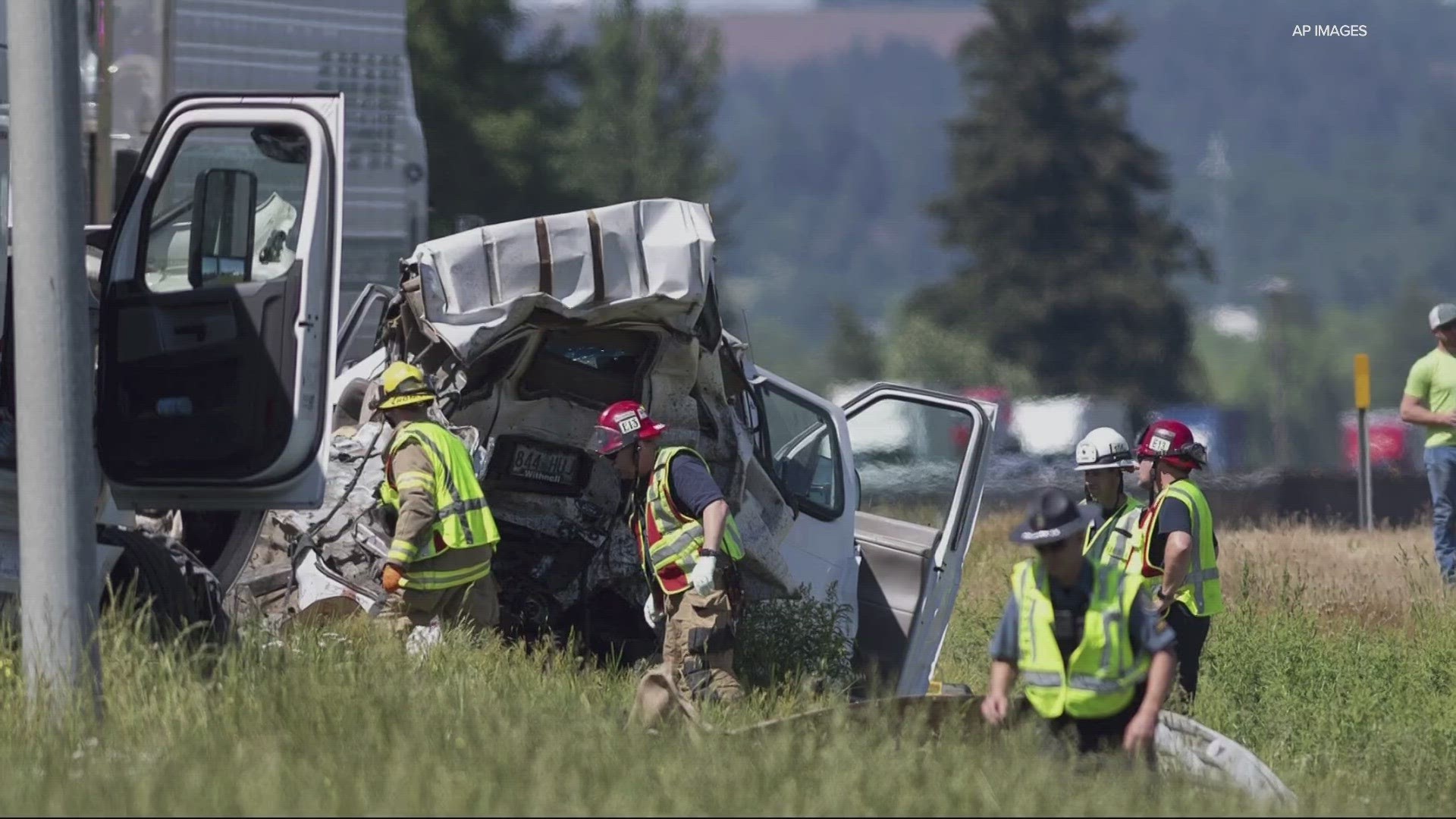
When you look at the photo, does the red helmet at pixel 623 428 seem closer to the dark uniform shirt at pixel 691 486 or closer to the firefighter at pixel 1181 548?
the dark uniform shirt at pixel 691 486

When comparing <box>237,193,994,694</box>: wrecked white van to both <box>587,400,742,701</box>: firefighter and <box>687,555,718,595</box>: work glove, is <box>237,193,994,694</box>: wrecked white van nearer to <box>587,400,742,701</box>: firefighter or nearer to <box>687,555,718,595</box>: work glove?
Answer: <box>587,400,742,701</box>: firefighter

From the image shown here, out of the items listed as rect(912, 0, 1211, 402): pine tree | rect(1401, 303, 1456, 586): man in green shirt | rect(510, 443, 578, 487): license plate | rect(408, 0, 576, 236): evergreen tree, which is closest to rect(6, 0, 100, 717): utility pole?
rect(510, 443, 578, 487): license plate

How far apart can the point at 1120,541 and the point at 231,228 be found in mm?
3985

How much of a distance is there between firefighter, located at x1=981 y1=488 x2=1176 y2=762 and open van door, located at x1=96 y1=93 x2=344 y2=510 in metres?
3.03

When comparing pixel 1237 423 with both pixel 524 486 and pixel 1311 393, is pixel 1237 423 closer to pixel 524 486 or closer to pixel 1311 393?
pixel 1311 393

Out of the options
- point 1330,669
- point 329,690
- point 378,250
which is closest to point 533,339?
point 329,690

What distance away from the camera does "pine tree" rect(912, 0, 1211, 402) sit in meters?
60.2

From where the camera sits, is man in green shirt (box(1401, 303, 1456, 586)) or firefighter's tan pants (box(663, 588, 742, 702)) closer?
firefighter's tan pants (box(663, 588, 742, 702))

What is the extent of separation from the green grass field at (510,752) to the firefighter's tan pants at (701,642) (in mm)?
220

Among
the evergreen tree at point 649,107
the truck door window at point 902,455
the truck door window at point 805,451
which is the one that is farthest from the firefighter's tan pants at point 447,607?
the evergreen tree at point 649,107

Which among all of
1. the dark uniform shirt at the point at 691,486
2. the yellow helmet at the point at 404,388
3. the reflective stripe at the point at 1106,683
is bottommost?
the reflective stripe at the point at 1106,683

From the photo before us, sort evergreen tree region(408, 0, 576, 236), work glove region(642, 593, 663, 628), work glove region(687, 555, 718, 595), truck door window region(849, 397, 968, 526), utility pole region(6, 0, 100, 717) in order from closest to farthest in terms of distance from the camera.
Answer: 1. utility pole region(6, 0, 100, 717)
2. work glove region(687, 555, 718, 595)
3. work glove region(642, 593, 663, 628)
4. truck door window region(849, 397, 968, 526)
5. evergreen tree region(408, 0, 576, 236)

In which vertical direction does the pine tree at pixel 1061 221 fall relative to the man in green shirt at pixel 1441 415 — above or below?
above

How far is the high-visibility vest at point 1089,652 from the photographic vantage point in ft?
20.3
